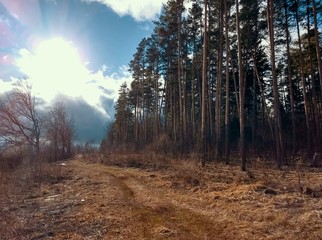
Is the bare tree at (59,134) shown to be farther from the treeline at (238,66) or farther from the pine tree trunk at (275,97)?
the pine tree trunk at (275,97)

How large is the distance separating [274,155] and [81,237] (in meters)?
17.3

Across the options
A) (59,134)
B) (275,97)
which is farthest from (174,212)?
(59,134)

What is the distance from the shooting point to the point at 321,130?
976 inches

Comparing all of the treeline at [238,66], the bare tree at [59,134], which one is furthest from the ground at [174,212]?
the bare tree at [59,134]

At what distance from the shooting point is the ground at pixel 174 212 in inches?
237

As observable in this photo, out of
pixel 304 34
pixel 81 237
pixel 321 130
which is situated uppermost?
pixel 304 34

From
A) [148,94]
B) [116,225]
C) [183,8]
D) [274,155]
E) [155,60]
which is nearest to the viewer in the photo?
[116,225]

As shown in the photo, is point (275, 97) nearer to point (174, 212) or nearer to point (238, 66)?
point (238, 66)

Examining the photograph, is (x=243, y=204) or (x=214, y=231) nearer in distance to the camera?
(x=214, y=231)

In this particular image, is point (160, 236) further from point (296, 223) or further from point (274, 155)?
point (274, 155)

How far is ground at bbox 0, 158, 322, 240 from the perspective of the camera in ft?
19.7

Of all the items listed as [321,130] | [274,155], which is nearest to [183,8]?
[274,155]

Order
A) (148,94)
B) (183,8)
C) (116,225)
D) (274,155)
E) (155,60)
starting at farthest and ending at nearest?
(148,94)
(155,60)
(183,8)
(274,155)
(116,225)

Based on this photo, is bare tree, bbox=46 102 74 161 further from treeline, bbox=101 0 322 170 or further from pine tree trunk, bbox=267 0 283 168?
pine tree trunk, bbox=267 0 283 168
